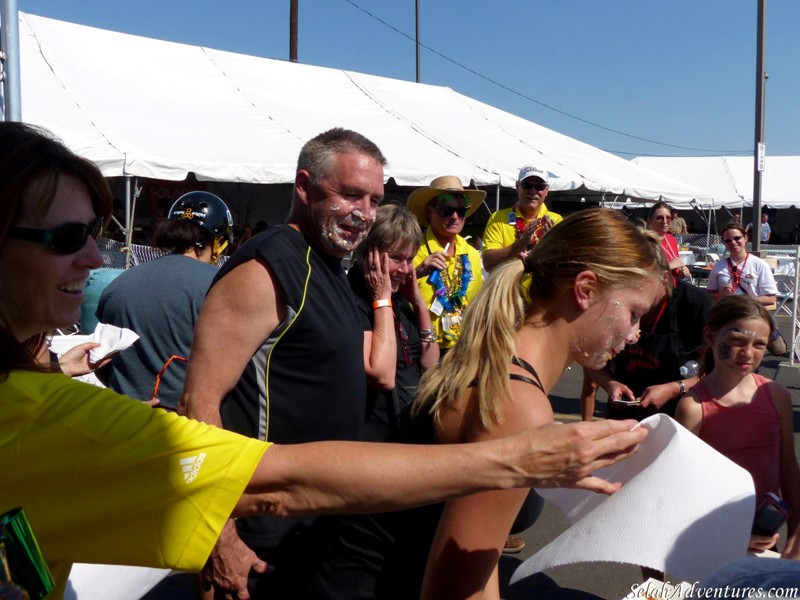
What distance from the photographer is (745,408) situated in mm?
3043

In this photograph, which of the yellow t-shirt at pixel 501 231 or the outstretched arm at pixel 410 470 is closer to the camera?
the outstretched arm at pixel 410 470

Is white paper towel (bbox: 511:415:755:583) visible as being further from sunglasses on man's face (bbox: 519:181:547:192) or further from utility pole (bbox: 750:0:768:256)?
utility pole (bbox: 750:0:768:256)

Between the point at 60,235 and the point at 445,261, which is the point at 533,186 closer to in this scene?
the point at 445,261

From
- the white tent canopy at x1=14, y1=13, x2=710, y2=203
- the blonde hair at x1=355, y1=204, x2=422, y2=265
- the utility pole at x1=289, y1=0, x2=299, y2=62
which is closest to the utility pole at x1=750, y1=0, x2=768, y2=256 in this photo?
the white tent canopy at x1=14, y1=13, x2=710, y2=203

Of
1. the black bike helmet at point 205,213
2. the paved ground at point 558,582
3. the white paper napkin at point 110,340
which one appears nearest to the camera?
the white paper napkin at point 110,340

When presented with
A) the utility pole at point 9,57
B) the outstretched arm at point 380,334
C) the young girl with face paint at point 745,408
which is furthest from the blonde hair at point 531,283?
the utility pole at point 9,57

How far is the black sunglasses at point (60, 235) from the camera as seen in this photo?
1.20 meters

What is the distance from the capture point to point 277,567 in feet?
7.11

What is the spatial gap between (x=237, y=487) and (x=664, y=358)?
119 inches

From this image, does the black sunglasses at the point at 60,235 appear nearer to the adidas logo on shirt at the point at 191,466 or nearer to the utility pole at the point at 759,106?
the adidas logo on shirt at the point at 191,466

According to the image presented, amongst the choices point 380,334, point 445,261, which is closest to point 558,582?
point 380,334

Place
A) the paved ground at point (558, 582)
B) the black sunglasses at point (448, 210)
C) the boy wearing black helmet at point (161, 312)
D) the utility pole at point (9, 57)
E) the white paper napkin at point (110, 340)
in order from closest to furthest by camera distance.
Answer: the white paper napkin at point (110, 340), the boy wearing black helmet at point (161, 312), the paved ground at point (558, 582), the utility pole at point (9, 57), the black sunglasses at point (448, 210)

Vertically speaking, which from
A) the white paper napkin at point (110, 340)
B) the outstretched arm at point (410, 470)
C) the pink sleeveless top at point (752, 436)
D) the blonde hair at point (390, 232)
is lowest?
the pink sleeveless top at point (752, 436)

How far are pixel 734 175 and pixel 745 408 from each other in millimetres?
26555
